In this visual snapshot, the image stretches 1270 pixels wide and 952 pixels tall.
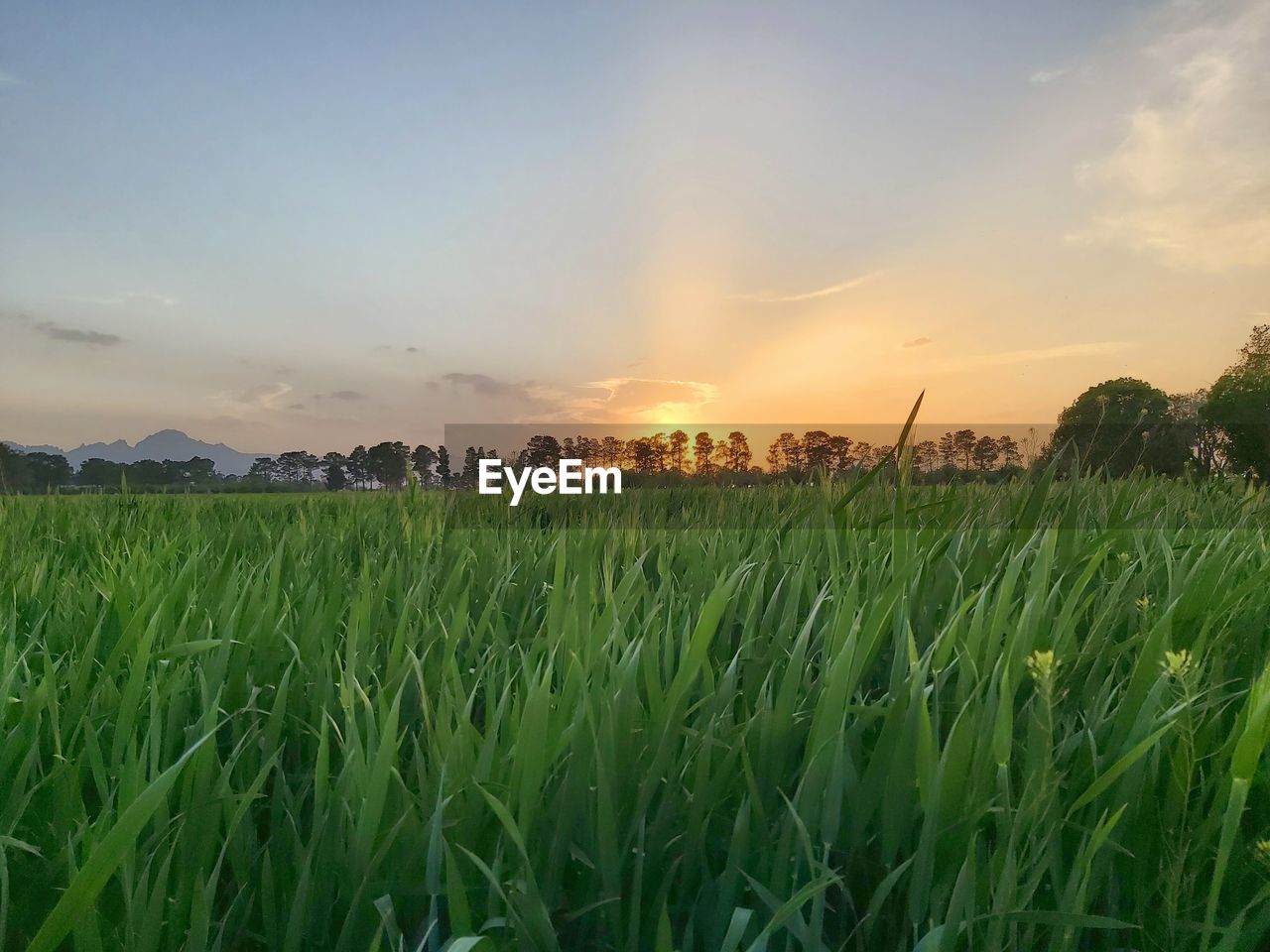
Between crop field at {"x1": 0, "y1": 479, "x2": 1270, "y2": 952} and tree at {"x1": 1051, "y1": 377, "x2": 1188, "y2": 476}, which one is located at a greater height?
tree at {"x1": 1051, "y1": 377, "x2": 1188, "y2": 476}

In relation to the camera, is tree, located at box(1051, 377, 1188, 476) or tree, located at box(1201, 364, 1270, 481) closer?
tree, located at box(1051, 377, 1188, 476)

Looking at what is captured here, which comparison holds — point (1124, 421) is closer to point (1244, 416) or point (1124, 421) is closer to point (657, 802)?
point (1244, 416)

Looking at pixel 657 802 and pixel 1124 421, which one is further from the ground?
pixel 1124 421

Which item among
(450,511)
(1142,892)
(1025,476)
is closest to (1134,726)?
(1142,892)

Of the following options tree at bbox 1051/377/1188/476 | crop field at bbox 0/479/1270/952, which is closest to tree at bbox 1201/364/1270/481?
tree at bbox 1051/377/1188/476

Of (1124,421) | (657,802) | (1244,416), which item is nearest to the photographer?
(657,802)

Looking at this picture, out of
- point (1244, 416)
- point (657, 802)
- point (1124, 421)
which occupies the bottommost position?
point (657, 802)

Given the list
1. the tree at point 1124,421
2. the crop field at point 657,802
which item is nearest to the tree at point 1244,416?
the tree at point 1124,421

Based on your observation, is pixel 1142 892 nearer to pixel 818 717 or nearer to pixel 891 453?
pixel 818 717

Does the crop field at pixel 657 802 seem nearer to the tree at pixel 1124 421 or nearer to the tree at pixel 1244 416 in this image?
the tree at pixel 1124 421

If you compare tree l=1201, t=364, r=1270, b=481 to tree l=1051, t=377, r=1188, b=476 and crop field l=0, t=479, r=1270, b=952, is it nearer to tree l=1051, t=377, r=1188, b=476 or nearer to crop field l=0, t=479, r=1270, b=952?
tree l=1051, t=377, r=1188, b=476

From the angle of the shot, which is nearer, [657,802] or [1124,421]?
[657,802]

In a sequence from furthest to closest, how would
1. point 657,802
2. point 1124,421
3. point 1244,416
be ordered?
point 1244,416, point 1124,421, point 657,802

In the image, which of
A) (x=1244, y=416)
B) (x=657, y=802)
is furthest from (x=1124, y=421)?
(x=657, y=802)
